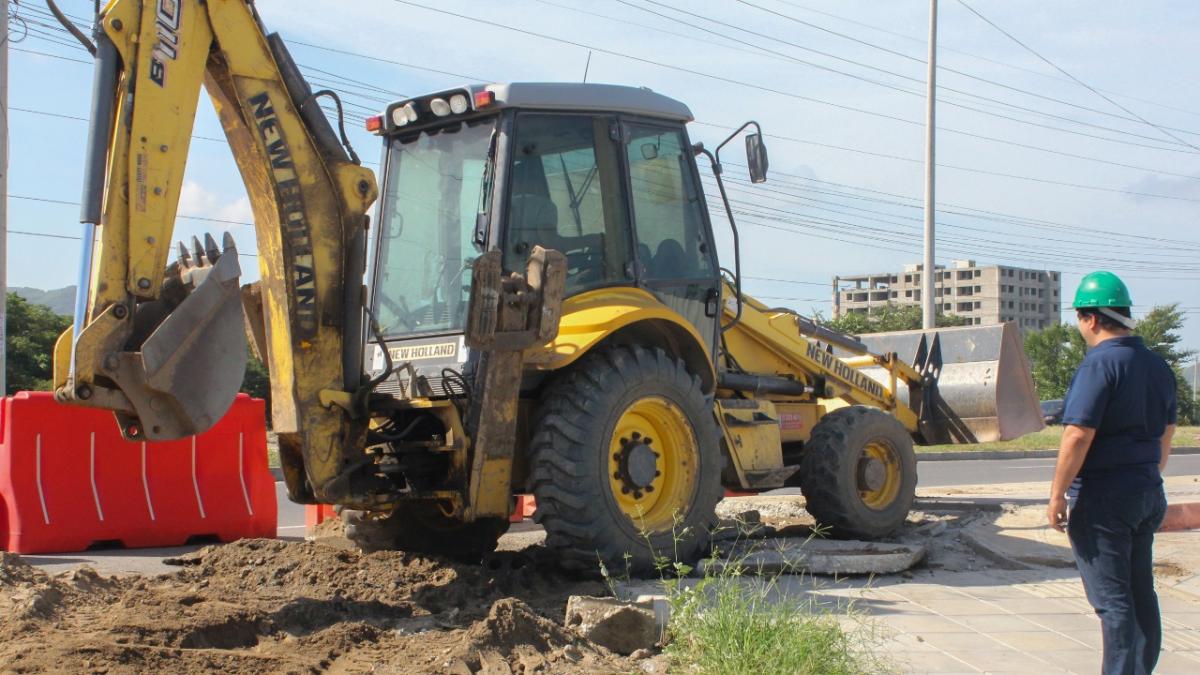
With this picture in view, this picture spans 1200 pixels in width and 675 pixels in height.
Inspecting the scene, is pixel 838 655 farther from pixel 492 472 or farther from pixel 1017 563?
pixel 1017 563

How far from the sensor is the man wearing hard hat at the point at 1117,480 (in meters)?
4.87

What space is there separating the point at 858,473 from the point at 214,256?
16.7 feet

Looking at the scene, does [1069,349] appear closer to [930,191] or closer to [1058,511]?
[930,191]

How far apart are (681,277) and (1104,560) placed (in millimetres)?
3930

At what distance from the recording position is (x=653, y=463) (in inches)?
292

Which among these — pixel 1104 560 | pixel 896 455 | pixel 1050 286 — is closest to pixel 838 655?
pixel 1104 560

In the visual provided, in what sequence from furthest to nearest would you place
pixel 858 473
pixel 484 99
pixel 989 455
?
pixel 989 455 → pixel 858 473 → pixel 484 99

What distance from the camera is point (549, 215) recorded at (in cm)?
757

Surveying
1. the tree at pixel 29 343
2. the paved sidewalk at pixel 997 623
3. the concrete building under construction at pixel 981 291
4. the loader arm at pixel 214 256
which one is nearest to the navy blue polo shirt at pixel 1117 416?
the paved sidewalk at pixel 997 623

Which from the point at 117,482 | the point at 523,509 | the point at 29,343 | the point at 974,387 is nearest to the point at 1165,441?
the point at 974,387

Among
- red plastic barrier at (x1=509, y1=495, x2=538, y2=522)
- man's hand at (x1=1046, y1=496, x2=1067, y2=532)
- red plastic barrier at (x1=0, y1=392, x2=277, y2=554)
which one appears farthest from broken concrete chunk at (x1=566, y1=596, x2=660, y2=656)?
red plastic barrier at (x1=0, y1=392, x2=277, y2=554)

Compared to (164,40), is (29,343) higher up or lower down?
lower down

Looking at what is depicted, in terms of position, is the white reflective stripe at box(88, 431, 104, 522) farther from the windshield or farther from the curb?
the curb

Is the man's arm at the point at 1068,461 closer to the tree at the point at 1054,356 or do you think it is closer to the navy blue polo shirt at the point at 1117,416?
the navy blue polo shirt at the point at 1117,416
